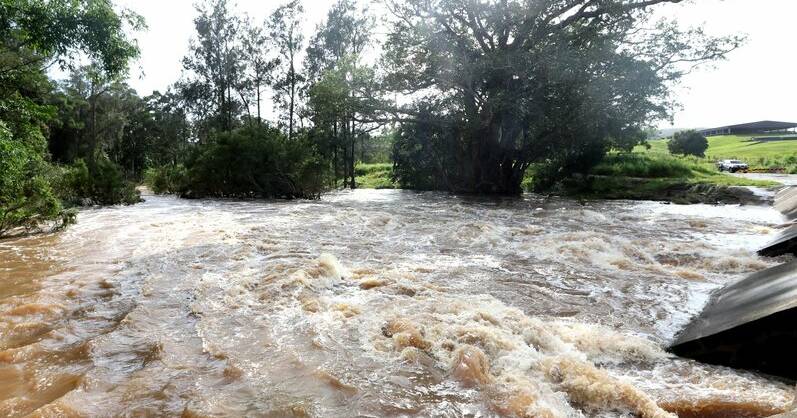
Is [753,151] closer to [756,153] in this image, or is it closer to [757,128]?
[756,153]

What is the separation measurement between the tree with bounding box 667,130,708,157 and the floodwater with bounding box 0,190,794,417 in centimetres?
3824

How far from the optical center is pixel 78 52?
9.06 metres

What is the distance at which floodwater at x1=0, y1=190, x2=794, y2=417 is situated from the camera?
3.49 metres

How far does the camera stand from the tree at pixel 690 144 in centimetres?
4291

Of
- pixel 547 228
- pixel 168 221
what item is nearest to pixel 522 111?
pixel 547 228

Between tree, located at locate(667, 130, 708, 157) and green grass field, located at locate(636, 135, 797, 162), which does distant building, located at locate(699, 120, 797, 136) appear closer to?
green grass field, located at locate(636, 135, 797, 162)

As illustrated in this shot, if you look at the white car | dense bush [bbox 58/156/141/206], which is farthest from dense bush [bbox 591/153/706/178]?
dense bush [bbox 58/156/141/206]

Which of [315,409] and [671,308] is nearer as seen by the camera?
[315,409]

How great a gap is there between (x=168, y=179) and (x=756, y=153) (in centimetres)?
A: 5247

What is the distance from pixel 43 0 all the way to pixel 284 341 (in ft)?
27.7

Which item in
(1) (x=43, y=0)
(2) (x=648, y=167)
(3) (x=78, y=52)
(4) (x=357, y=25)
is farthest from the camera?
(4) (x=357, y=25)

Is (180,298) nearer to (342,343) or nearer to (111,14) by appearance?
(342,343)

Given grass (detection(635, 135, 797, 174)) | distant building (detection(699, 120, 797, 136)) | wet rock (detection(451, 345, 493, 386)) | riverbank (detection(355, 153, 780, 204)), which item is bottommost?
wet rock (detection(451, 345, 493, 386))

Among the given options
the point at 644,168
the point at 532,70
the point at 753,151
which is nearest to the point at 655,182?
the point at 644,168
